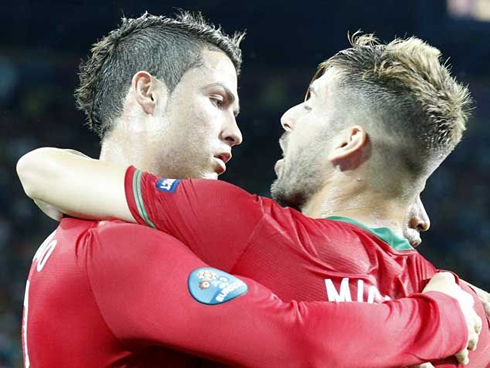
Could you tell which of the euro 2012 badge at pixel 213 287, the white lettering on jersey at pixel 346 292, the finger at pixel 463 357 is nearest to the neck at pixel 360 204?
the white lettering on jersey at pixel 346 292

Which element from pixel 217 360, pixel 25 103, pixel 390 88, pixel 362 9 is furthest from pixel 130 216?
pixel 362 9

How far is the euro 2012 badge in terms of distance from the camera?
6.14 feet

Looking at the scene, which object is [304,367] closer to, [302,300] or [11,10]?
[302,300]

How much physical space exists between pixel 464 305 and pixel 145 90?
1173 millimetres

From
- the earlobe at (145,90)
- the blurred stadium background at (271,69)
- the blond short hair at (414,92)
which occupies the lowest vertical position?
the blurred stadium background at (271,69)

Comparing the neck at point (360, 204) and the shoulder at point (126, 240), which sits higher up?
the neck at point (360, 204)

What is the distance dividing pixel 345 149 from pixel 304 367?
67cm

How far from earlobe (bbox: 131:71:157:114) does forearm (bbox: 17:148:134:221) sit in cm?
40

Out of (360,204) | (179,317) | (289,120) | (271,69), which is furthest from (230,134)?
(271,69)

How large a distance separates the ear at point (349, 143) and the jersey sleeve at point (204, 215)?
1.22 ft

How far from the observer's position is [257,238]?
2.00m

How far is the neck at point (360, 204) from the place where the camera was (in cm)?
229

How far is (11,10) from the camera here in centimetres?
777

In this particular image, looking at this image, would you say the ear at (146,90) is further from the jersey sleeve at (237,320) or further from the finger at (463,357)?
the finger at (463,357)
